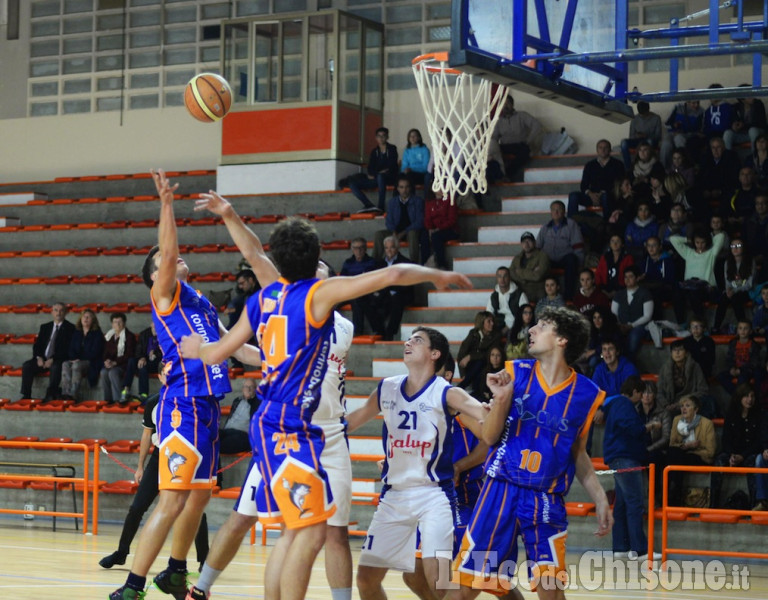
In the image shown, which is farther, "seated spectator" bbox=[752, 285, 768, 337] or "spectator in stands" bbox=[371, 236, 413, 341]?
"spectator in stands" bbox=[371, 236, 413, 341]

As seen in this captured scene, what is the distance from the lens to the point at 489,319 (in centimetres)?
1346

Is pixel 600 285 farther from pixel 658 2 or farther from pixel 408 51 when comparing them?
pixel 408 51

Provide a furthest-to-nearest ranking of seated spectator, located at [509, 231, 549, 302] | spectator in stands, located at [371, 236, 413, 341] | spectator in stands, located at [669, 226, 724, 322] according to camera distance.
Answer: spectator in stands, located at [371, 236, 413, 341]
seated spectator, located at [509, 231, 549, 302]
spectator in stands, located at [669, 226, 724, 322]

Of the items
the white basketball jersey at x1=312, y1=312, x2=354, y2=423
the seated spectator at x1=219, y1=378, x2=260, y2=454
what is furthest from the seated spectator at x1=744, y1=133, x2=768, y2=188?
the white basketball jersey at x1=312, y1=312, x2=354, y2=423

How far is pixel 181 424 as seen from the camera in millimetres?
6676

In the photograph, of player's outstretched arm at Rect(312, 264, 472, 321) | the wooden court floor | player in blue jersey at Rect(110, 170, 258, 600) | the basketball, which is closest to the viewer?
player's outstretched arm at Rect(312, 264, 472, 321)

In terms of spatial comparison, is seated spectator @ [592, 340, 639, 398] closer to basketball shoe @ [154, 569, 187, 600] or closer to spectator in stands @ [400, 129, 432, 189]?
spectator in stands @ [400, 129, 432, 189]

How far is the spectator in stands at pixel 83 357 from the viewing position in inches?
603

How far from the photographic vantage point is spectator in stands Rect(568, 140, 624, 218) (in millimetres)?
15328

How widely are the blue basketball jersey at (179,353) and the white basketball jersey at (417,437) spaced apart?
3.30 ft

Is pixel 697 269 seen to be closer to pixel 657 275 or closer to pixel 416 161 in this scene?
pixel 657 275

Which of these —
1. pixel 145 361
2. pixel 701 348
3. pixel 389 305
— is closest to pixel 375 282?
pixel 701 348

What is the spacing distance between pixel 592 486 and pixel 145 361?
9.88 meters

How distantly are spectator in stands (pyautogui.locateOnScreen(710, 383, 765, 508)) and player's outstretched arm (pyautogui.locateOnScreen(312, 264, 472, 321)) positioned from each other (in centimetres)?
707
